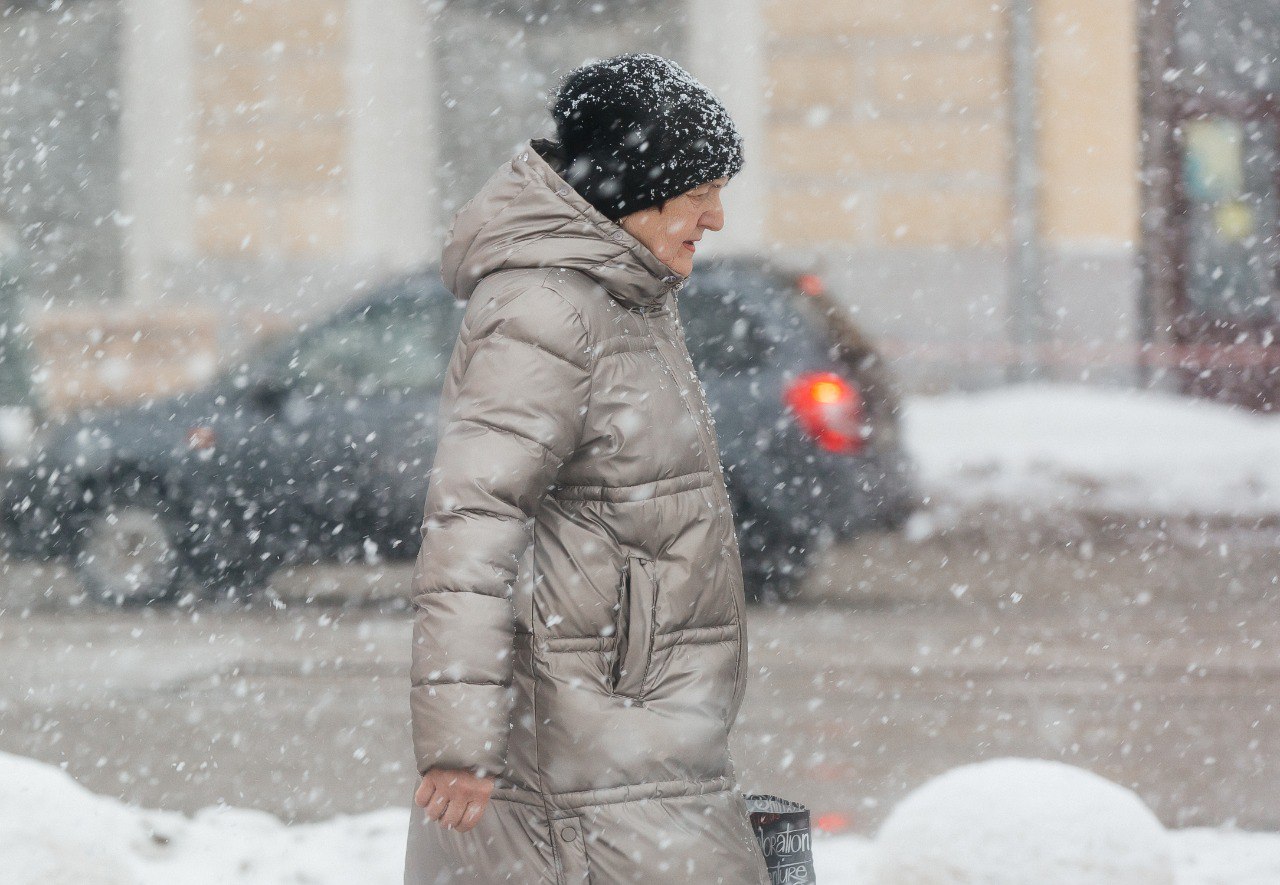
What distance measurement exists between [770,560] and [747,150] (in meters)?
5.94

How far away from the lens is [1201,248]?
48.1 ft

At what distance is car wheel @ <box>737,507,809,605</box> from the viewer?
8172 mm

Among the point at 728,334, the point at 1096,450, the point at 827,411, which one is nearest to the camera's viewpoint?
the point at 827,411

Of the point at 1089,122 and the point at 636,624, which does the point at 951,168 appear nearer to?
the point at 1089,122

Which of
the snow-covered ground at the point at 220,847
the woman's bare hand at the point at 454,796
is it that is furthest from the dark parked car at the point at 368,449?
the woman's bare hand at the point at 454,796

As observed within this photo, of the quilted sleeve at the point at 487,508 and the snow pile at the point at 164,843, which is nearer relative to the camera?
the quilted sleeve at the point at 487,508

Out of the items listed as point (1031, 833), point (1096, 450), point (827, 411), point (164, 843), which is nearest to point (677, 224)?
point (1031, 833)

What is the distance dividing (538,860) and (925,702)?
13.2ft

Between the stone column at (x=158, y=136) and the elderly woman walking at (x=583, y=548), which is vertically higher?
the stone column at (x=158, y=136)

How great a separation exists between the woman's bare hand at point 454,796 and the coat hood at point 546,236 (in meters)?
0.72

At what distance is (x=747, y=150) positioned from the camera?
13.5m

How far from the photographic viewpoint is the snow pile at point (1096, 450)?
11.4 m

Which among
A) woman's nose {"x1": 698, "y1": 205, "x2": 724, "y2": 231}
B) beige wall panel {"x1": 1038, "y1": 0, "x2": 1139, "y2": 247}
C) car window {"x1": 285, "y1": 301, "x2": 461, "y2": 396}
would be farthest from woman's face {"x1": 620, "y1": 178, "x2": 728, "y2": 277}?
beige wall panel {"x1": 1038, "y1": 0, "x2": 1139, "y2": 247}

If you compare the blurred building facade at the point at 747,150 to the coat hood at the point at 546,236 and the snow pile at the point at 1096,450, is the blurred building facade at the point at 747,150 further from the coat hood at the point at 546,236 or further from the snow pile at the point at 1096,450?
the coat hood at the point at 546,236
